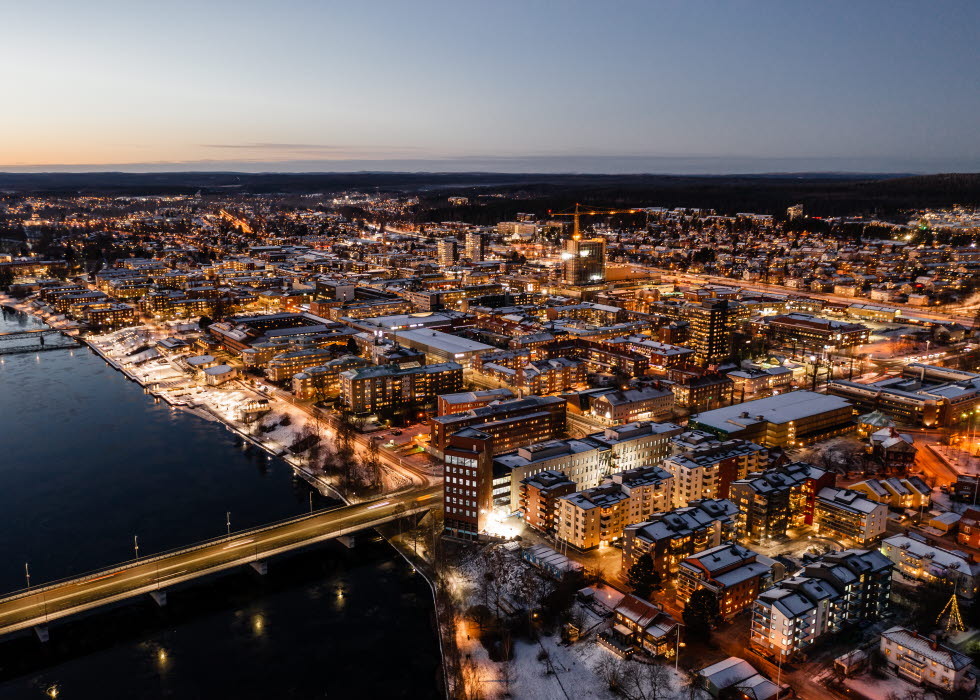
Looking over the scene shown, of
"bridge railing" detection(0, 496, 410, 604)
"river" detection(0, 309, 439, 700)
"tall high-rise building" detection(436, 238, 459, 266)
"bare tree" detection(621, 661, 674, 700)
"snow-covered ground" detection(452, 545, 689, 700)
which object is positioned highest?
"tall high-rise building" detection(436, 238, 459, 266)

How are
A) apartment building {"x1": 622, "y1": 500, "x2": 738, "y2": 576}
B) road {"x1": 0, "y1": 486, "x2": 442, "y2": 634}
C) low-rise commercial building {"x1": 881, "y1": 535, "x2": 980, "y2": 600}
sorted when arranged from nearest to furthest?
road {"x1": 0, "y1": 486, "x2": 442, "y2": 634} < low-rise commercial building {"x1": 881, "y1": 535, "x2": 980, "y2": 600} < apartment building {"x1": 622, "y1": 500, "x2": 738, "y2": 576}

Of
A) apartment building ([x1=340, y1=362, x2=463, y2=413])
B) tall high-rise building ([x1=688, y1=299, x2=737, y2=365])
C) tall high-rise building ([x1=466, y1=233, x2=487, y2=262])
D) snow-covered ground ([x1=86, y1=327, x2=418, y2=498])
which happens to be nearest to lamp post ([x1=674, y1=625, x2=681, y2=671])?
snow-covered ground ([x1=86, y1=327, x2=418, y2=498])

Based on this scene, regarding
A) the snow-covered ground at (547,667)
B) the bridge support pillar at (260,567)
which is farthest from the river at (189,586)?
the snow-covered ground at (547,667)

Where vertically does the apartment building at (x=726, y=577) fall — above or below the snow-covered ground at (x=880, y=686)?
above

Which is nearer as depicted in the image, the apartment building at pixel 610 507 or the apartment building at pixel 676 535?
the apartment building at pixel 676 535

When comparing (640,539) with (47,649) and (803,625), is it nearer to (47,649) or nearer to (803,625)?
(803,625)

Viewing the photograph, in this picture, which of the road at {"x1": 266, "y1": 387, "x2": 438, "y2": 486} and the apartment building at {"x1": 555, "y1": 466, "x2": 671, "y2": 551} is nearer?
the apartment building at {"x1": 555, "y1": 466, "x2": 671, "y2": 551}

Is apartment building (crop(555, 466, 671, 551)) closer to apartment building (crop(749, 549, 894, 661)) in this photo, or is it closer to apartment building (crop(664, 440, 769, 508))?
apartment building (crop(664, 440, 769, 508))

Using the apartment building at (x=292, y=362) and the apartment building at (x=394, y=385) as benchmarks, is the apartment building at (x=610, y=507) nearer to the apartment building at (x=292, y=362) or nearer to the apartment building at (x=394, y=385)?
the apartment building at (x=394, y=385)

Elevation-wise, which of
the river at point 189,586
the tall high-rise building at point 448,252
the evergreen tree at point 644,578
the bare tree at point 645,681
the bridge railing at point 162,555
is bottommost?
the river at point 189,586
